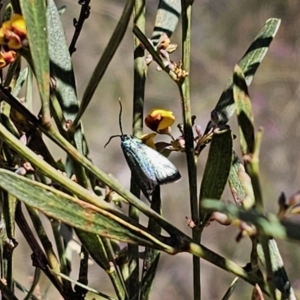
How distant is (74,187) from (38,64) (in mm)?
77

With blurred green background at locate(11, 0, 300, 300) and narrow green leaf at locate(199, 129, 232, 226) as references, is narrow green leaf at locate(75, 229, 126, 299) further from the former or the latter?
blurred green background at locate(11, 0, 300, 300)

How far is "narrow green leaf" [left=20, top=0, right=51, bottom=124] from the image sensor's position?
1.11ft

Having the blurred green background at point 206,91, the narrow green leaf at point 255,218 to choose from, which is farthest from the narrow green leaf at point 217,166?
the blurred green background at point 206,91

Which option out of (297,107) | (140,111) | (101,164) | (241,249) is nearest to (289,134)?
(297,107)

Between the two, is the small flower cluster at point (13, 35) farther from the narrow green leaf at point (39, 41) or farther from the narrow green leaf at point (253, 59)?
the narrow green leaf at point (253, 59)

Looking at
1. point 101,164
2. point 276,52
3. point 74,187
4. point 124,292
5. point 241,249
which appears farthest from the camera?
point 276,52

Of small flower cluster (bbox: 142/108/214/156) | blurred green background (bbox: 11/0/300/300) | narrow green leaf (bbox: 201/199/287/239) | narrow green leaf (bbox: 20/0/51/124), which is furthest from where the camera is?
blurred green background (bbox: 11/0/300/300)

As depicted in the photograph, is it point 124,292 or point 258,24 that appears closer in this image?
point 124,292

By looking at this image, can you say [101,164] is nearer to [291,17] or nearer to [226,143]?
[291,17]

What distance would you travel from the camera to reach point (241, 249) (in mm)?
2135

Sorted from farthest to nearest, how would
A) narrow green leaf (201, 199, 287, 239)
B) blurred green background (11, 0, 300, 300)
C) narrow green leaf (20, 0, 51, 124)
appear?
blurred green background (11, 0, 300, 300) → narrow green leaf (20, 0, 51, 124) → narrow green leaf (201, 199, 287, 239)

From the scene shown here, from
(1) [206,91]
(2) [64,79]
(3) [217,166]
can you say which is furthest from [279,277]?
(1) [206,91]

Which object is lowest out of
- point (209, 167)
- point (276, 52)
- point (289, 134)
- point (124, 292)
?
point (289, 134)

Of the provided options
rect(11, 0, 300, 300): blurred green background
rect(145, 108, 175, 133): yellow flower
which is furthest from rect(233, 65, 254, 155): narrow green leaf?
rect(11, 0, 300, 300): blurred green background
